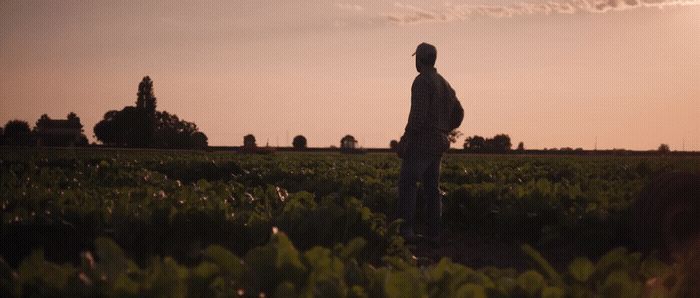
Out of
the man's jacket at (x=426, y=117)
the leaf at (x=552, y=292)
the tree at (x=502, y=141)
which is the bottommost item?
the leaf at (x=552, y=292)

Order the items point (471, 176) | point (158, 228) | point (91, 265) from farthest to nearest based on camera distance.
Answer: point (471, 176)
point (158, 228)
point (91, 265)

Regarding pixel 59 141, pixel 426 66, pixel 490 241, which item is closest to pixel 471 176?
pixel 490 241

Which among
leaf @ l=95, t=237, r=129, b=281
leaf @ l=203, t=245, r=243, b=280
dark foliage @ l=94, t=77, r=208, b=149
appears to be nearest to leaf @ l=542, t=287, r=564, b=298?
leaf @ l=203, t=245, r=243, b=280

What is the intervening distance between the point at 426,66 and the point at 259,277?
15.8 feet

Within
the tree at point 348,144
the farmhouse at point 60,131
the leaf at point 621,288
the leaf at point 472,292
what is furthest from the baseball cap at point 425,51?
the farmhouse at point 60,131

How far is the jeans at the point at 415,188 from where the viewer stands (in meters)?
6.96

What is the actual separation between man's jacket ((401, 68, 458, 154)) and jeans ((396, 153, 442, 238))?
115 mm

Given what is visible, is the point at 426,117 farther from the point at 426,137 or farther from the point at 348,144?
the point at 348,144

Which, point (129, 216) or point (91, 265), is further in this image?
point (129, 216)

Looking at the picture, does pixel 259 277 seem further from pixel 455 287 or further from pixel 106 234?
pixel 106 234

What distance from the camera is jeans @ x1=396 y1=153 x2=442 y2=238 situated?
6961mm

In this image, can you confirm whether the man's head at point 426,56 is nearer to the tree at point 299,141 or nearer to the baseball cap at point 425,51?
the baseball cap at point 425,51

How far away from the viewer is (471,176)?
49.6 ft

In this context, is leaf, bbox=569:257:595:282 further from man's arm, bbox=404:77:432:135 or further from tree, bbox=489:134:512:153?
tree, bbox=489:134:512:153
